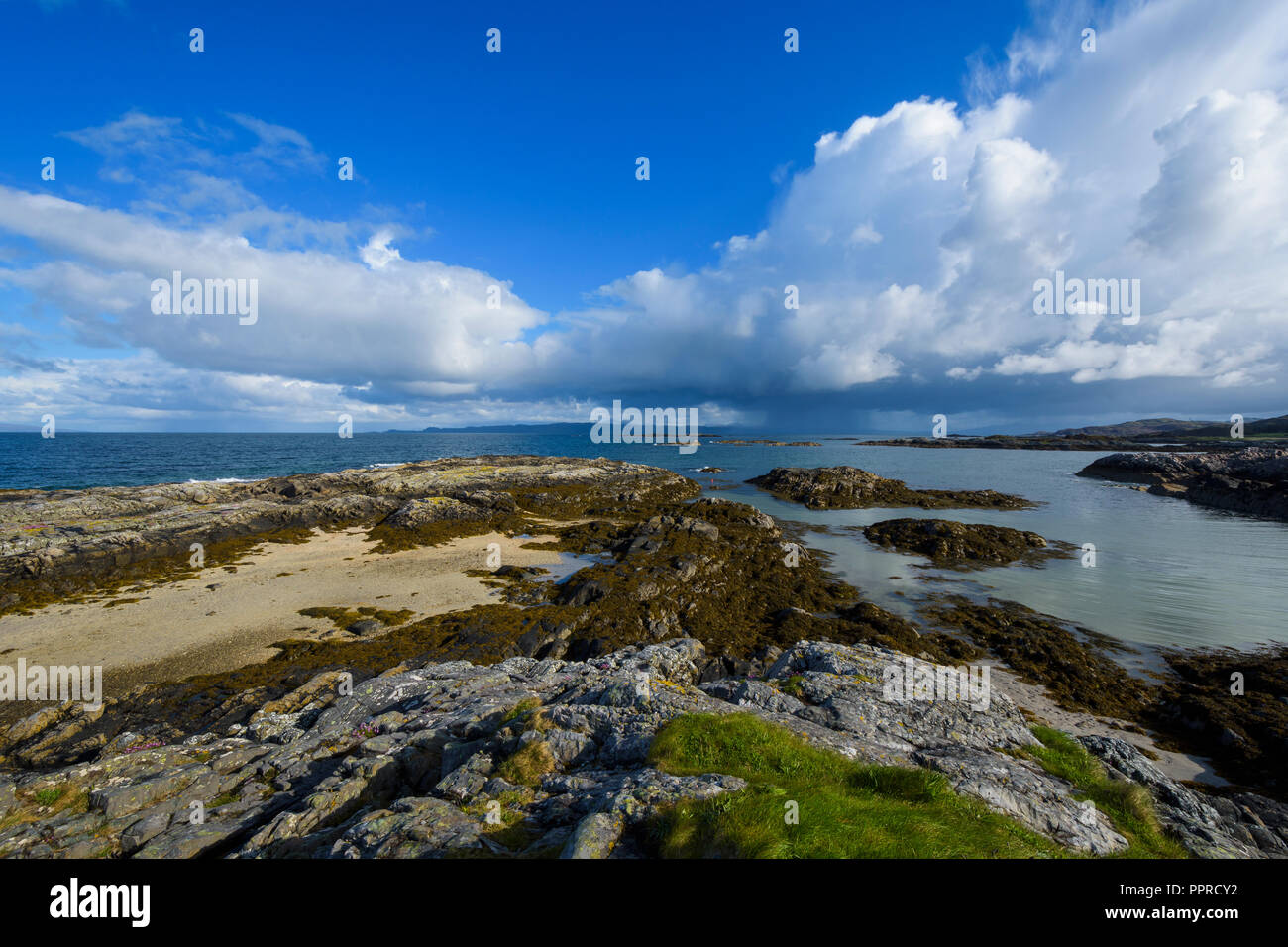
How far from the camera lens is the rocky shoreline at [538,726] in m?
6.88

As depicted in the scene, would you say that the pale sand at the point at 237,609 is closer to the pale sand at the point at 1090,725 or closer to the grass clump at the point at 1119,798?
the grass clump at the point at 1119,798

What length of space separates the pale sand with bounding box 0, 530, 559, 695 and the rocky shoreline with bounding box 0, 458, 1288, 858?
69.1 inches

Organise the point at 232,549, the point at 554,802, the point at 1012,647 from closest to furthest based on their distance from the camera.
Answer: the point at 554,802 → the point at 1012,647 → the point at 232,549

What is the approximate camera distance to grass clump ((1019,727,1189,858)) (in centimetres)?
696

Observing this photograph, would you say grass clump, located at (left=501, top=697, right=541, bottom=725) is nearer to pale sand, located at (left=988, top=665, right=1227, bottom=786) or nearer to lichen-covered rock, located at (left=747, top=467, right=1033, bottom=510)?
pale sand, located at (left=988, top=665, right=1227, bottom=786)

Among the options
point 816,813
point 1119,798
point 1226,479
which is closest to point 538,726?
point 816,813

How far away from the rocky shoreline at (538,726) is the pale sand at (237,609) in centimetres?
175

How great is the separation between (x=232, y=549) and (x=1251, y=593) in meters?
66.7

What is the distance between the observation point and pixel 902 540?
1501 inches

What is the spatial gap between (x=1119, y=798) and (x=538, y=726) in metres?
10.5

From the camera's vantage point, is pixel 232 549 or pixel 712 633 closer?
pixel 712 633
